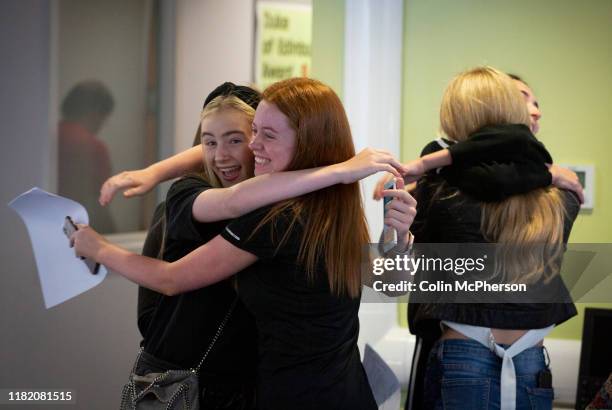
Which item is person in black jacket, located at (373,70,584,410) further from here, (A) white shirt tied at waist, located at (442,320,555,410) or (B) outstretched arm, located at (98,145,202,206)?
(B) outstretched arm, located at (98,145,202,206)

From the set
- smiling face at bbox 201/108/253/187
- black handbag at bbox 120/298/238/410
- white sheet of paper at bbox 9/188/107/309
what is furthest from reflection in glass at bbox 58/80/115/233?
black handbag at bbox 120/298/238/410

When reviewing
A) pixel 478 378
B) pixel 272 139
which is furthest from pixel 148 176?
pixel 478 378

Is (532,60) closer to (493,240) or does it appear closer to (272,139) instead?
(493,240)

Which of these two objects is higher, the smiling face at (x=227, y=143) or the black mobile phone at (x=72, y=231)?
the smiling face at (x=227, y=143)

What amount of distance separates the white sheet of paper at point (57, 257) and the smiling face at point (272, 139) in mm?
412

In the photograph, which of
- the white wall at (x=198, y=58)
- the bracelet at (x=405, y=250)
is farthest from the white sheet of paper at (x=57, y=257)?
the white wall at (x=198, y=58)

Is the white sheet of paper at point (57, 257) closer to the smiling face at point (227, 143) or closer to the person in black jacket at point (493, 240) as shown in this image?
the smiling face at point (227, 143)

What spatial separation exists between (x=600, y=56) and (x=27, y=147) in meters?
1.78

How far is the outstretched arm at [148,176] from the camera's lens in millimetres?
1535

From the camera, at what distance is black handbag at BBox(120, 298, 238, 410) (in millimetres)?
1466

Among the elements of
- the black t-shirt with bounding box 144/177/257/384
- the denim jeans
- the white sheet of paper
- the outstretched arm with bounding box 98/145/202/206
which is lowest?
the denim jeans

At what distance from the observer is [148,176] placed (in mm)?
1596

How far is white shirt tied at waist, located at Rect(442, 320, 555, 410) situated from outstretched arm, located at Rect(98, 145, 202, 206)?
688mm

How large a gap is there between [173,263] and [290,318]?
0.85 ft
